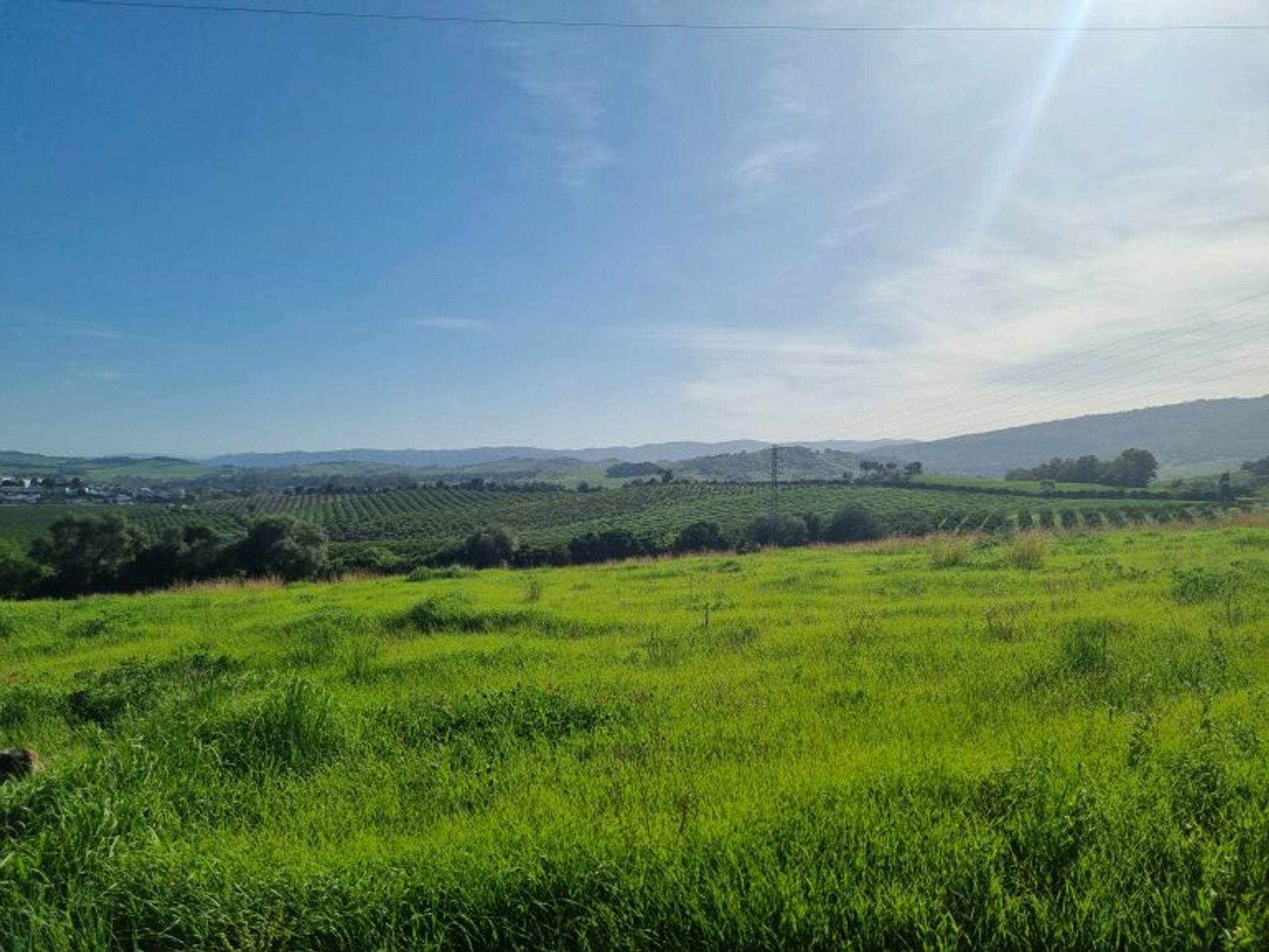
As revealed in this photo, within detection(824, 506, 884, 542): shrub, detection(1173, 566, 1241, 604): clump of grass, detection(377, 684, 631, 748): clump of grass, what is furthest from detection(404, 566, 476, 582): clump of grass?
detection(824, 506, 884, 542): shrub

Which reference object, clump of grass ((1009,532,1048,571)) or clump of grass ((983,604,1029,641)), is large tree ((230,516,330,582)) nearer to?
clump of grass ((1009,532,1048,571))

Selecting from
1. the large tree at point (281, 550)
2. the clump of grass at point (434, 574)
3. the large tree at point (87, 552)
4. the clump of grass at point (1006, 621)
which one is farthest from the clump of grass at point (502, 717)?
the large tree at point (87, 552)

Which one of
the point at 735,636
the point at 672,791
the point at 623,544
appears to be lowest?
the point at 623,544

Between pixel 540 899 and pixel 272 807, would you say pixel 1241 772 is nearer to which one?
pixel 540 899

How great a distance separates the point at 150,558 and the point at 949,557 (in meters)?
50.8

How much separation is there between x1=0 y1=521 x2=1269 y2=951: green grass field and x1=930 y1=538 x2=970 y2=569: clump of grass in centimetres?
746

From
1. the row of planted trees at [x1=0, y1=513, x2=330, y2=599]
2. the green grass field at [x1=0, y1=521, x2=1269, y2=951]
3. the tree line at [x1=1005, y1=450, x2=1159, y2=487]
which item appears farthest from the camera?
the tree line at [x1=1005, y1=450, x2=1159, y2=487]

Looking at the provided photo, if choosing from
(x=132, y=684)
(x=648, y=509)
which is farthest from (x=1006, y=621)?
(x=648, y=509)

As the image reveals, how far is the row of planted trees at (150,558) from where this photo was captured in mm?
44656

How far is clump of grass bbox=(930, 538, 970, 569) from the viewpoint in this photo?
58.3 ft

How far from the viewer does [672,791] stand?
460 cm

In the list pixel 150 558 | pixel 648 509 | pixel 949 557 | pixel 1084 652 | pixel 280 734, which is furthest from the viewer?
pixel 648 509

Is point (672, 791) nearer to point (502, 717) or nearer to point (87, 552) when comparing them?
point (502, 717)

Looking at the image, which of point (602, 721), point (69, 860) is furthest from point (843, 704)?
point (69, 860)
